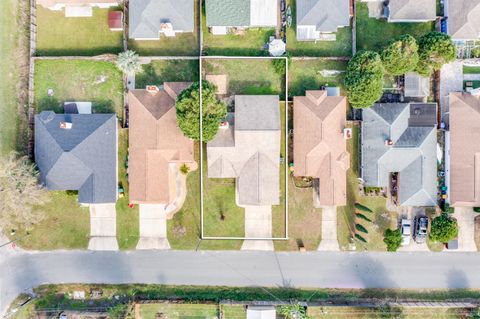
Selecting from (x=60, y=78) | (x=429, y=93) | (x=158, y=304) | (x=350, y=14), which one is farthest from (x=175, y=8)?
(x=158, y=304)

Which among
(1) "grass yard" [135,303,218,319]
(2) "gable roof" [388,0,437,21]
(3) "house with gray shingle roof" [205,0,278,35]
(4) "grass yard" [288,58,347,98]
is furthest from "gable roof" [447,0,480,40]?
(1) "grass yard" [135,303,218,319]

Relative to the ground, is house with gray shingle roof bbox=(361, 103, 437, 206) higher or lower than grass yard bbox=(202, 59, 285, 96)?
lower

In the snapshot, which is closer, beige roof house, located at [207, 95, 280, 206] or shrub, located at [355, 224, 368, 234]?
beige roof house, located at [207, 95, 280, 206]

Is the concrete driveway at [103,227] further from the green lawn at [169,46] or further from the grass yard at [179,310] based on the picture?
the green lawn at [169,46]

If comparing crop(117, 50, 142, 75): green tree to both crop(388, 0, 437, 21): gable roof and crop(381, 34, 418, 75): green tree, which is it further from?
crop(388, 0, 437, 21): gable roof

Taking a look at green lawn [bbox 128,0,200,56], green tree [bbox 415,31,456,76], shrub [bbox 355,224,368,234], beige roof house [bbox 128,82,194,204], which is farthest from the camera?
green lawn [bbox 128,0,200,56]

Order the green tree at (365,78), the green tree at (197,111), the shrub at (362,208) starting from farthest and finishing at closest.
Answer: the shrub at (362,208)
the green tree at (365,78)
the green tree at (197,111)

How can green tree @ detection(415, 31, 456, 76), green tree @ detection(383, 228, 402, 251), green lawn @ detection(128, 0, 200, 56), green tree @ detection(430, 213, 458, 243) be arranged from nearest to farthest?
green tree @ detection(415, 31, 456, 76) → green tree @ detection(430, 213, 458, 243) → green tree @ detection(383, 228, 402, 251) → green lawn @ detection(128, 0, 200, 56)

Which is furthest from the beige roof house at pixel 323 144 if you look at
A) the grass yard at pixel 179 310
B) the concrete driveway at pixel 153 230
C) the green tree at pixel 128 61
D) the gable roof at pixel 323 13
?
the green tree at pixel 128 61
